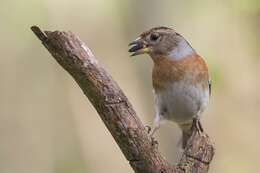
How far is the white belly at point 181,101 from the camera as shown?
5.64 meters

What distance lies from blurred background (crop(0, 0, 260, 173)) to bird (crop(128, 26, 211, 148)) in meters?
2.62

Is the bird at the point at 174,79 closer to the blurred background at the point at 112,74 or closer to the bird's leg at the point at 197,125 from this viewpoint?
the bird's leg at the point at 197,125

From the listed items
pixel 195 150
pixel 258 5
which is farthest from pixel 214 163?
pixel 195 150

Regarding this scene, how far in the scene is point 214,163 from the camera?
9.59 m

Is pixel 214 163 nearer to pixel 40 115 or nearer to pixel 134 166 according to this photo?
pixel 40 115

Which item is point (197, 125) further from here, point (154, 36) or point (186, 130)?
point (154, 36)

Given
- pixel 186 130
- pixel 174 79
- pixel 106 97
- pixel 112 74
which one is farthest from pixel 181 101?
pixel 112 74

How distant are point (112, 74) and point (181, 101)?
4589mm

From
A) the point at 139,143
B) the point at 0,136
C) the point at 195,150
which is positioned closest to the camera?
the point at 139,143

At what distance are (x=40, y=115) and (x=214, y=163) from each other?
2.68 meters

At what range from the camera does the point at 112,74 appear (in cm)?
1020

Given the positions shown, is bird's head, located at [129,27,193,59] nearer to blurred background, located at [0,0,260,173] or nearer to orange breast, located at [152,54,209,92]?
orange breast, located at [152,54,209,92]

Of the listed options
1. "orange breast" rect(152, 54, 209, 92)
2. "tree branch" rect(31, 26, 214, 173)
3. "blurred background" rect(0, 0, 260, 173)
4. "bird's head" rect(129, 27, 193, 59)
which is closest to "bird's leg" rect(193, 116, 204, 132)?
"orange breast" rect(152, 54, 209, 92)

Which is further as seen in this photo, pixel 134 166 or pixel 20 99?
pixel 20 99
